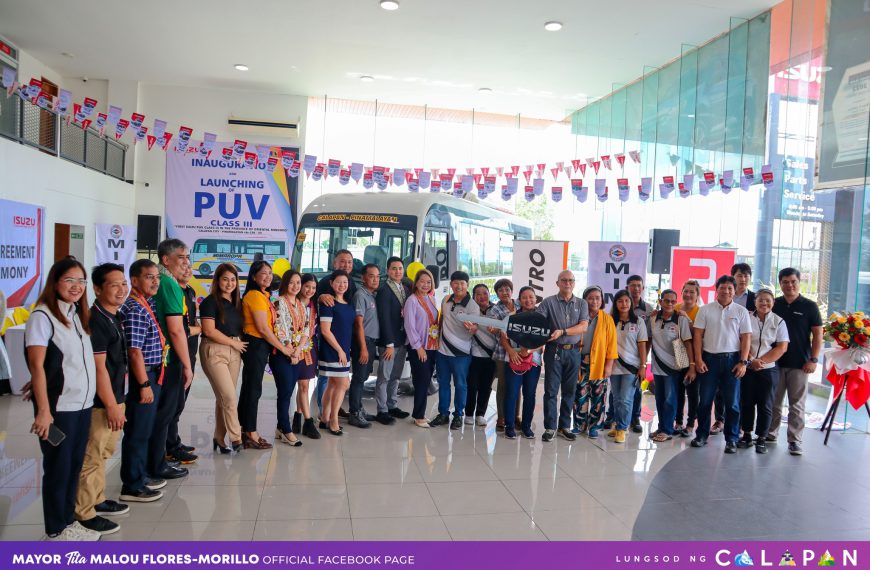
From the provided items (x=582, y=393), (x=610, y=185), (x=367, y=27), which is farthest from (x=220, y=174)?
(x=582, y=393)

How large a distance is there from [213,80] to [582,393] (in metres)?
10.8

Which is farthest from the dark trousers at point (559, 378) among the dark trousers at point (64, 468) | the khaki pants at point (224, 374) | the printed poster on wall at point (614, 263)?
the dark trousers at point (64, 468)

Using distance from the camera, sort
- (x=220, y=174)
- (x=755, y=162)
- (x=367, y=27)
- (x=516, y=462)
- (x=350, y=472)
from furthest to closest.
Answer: (x=220, y=174)
(x=367, y=27)
(x=755, y=162)
(x=516, y=462)
(x=350, y=472)

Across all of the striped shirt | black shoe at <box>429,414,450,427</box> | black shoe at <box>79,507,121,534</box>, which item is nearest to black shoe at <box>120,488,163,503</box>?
black shoe at <box>79,507,121,534</box>

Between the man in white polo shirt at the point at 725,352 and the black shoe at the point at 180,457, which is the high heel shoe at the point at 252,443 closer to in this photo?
the black shoe at the point at 180,457

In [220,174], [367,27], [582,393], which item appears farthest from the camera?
[220,174]

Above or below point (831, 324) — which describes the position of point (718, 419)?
below

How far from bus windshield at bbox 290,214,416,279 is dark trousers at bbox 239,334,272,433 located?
295 centimetres

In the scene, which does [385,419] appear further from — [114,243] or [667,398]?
[114,243]

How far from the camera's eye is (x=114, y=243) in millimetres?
11523

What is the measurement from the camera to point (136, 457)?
385cm

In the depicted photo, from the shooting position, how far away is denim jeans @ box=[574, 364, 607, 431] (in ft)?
18.5

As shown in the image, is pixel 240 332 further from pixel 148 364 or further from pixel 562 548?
pixel 562 548

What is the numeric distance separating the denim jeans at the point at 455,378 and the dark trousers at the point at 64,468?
3187mm
